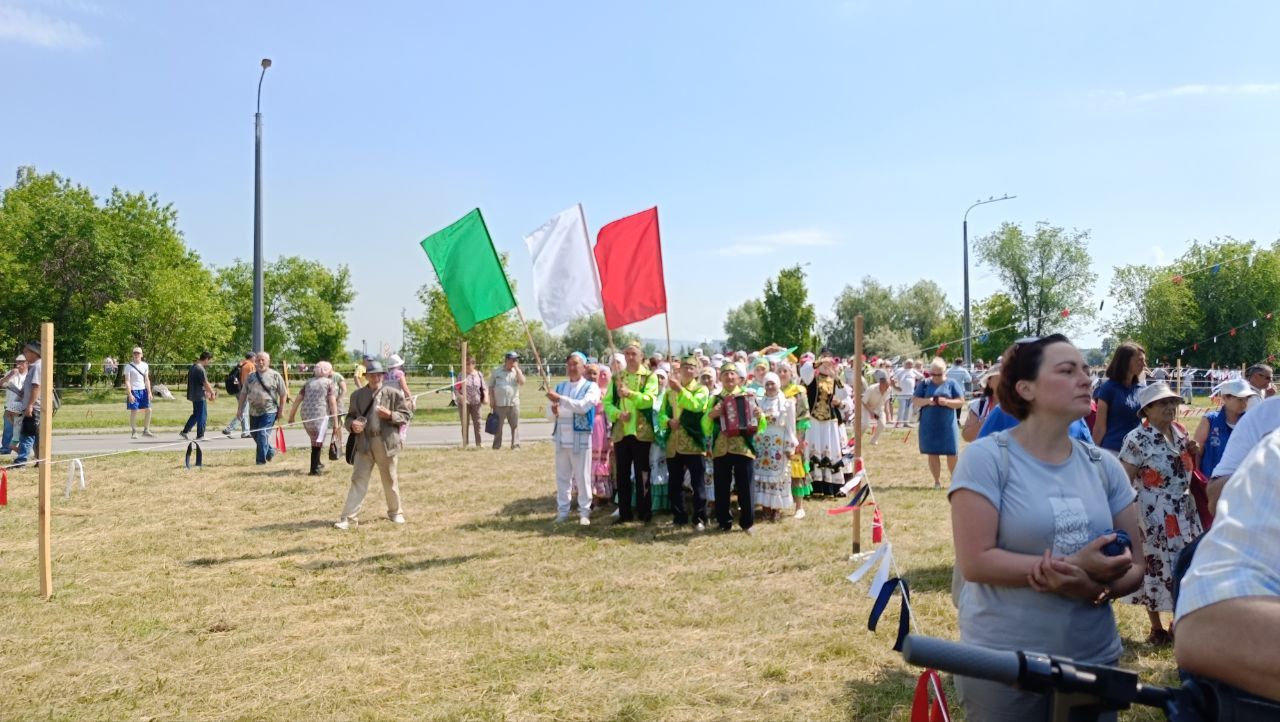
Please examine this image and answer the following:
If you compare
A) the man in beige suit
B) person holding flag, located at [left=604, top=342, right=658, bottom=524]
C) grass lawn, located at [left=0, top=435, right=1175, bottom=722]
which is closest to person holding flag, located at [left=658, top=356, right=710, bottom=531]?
person holding flag, located at [left=604, top=342, right=658, bottom=524]

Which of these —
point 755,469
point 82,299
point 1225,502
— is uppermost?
point 82,299

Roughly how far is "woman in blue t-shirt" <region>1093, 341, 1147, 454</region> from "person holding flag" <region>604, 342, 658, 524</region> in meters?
4.87

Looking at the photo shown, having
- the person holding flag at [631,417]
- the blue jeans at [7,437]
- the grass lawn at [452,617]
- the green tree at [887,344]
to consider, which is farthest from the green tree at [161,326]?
the green tree at [887,344]

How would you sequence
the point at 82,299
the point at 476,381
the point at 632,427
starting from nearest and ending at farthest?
1. the point at 632,427
2. the point at 476,381
3. the point at 82,299

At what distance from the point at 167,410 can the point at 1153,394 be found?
2972 cm

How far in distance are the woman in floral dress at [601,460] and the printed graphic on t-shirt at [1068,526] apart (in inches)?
347

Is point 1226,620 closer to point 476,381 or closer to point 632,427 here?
point 632,427

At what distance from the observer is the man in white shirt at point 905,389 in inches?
910

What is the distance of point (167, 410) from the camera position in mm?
28781

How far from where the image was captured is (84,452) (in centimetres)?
1652

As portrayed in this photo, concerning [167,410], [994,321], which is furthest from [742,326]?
[167,410]

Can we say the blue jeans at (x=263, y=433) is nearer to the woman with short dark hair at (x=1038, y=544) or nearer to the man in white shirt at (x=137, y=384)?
the man in white shirt at (x=137, y=384)

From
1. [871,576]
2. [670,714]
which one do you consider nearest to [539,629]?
[670,714]

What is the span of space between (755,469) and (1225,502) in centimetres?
895
